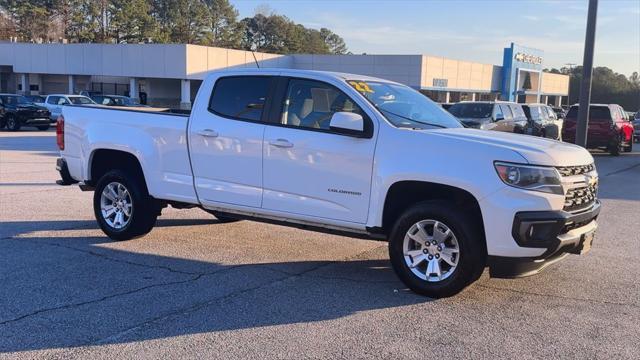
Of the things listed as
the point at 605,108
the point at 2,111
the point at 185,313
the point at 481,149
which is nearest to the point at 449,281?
the point at 481,149

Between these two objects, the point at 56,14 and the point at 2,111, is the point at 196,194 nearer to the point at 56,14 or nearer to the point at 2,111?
the point at 2,111

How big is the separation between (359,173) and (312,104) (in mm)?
971

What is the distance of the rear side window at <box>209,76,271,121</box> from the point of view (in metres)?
6.72

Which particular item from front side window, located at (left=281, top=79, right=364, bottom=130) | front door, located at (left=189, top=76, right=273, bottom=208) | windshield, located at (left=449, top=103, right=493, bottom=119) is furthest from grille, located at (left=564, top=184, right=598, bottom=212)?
windshield, located at (left=449, top=103, right=493, bottom=119)

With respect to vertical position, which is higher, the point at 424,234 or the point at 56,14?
the point at 56,14

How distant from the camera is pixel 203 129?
6.88m

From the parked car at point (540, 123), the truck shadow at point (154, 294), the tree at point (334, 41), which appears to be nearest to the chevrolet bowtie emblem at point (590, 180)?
the truck shadow at point (154, 294)

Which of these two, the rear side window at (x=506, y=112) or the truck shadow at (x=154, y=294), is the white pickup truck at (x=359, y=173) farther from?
the rear side window at (x=506, y=112)

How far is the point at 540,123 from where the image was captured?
2342 centimetres

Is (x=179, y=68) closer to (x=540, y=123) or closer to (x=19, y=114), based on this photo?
(x=19, y=114)

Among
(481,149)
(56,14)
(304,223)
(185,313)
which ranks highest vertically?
(56,14)

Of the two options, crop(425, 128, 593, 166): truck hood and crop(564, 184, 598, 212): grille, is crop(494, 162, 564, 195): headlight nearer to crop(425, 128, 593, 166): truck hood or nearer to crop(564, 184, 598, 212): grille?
crop(425, 128, 593, 166): truck hood

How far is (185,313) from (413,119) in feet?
9.53

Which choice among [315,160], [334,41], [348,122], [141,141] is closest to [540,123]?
[141,141]
